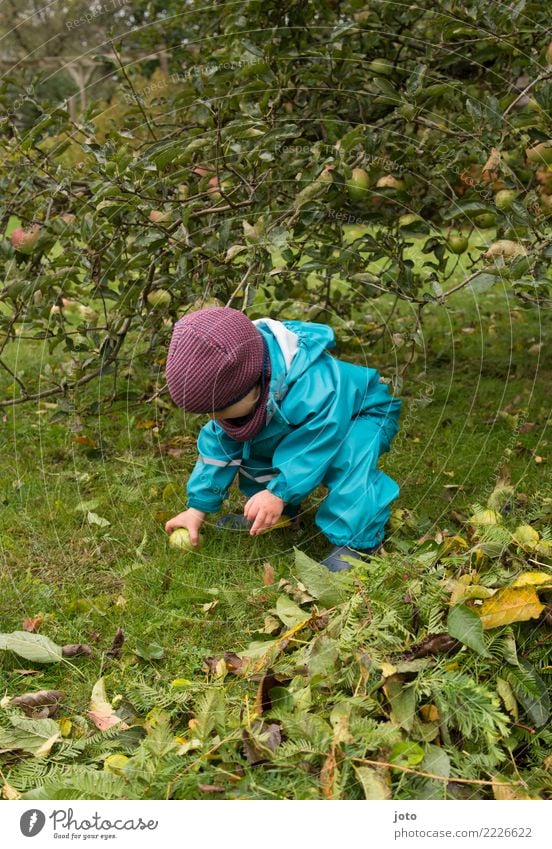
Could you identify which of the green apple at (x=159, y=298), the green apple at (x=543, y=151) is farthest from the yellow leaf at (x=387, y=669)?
the green apple at (x=543, y=151)

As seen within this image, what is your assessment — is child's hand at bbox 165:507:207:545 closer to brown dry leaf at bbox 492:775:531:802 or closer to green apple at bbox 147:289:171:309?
green apple at bbox 147:289:171:309

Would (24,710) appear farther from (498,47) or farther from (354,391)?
(498,47)

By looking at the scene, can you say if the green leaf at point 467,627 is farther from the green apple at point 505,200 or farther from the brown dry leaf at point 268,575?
the green apple at point 505,200

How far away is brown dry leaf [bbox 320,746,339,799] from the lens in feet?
5.09

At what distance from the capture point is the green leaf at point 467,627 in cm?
181

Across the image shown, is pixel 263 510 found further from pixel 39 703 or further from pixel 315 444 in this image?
pixel 39 703

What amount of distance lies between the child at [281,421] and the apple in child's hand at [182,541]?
0.02m

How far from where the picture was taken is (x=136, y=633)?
2.26 m

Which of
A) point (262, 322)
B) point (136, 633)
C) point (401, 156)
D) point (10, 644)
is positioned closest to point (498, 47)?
point (401, 156)

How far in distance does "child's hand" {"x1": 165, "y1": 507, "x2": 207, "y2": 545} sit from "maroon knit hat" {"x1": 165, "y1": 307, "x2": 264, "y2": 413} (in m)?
0.47

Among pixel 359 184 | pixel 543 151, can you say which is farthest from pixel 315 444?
pixel 543 151
